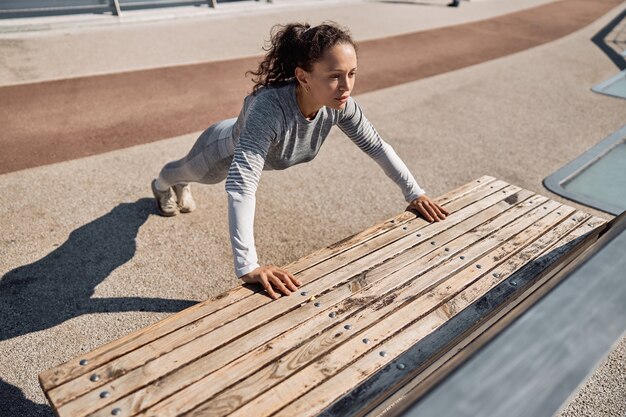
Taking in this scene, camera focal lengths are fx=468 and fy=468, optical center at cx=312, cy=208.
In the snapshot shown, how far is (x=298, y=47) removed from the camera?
2.67 metres

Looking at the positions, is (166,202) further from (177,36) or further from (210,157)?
(177,36)

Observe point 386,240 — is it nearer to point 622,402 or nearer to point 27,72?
point 622,402

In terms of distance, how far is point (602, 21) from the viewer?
14.5 m

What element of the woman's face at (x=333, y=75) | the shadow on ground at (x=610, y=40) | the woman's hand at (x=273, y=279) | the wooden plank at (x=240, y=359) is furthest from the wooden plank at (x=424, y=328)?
the shadow on ground at (x=610, y=40)

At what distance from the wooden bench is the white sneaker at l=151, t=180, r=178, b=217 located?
2.02m

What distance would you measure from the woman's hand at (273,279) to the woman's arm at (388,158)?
1.12 meters

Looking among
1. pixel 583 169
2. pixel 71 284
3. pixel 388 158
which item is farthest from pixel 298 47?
pixel 583 169

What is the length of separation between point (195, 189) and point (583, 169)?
4.58 metres

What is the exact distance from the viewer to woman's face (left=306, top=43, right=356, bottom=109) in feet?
8.30

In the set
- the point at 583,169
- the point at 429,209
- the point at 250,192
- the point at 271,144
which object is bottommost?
the point at 583,169

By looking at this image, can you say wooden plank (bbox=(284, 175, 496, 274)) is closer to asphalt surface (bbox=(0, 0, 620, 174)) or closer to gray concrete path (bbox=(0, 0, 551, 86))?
asphalt surface (bbox=(0, 0, 620, 174))

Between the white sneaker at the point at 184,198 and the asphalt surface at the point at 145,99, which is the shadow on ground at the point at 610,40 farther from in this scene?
the white sneaker at the point at 184,198

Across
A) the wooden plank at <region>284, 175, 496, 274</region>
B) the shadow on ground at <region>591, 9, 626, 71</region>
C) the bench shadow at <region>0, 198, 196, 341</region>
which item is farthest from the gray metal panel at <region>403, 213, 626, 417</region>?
the shadow on ground at <region>591, 9, 626, 71</region>

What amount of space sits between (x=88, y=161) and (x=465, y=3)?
1540cm
